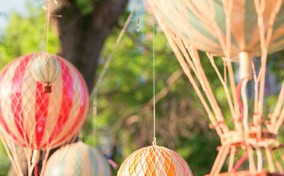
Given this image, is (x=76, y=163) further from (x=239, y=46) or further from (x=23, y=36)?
(x=23, y=36)

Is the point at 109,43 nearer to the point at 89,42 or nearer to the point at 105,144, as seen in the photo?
the point at 105,144

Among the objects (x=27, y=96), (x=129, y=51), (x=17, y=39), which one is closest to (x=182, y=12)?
(x=27, y=96)

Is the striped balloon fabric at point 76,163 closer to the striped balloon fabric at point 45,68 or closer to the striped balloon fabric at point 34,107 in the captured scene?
the striped balloon fabric at point 34,107

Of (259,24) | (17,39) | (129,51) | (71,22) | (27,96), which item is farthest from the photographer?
(129,51)

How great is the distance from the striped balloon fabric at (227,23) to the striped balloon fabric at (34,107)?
68.7 inches

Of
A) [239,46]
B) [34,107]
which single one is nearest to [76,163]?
[34,107]

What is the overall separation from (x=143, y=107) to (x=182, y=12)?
20.6 feet

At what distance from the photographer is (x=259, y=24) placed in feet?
7.01

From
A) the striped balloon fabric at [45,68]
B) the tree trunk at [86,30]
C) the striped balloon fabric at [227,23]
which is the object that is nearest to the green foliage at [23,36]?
the tree trunk at [86,30]

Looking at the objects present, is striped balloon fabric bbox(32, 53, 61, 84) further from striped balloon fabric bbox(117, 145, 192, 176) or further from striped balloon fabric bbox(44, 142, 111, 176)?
striped balloon fabric bbox(117, 145, 192, 176)

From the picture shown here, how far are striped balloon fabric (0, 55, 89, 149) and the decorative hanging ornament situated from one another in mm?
31

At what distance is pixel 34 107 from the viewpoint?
399 centimetres

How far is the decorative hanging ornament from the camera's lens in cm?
397

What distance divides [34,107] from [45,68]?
0.65 ft
